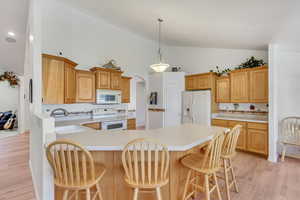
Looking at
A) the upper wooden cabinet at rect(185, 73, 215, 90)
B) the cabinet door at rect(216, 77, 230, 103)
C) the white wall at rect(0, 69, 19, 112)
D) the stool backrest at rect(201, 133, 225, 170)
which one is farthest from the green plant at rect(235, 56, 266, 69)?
the white wall at rect(0, 69, 19, 112)

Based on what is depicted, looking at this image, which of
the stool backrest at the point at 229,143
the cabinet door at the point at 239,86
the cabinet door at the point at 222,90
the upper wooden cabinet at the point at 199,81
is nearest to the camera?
the stool backrest at the point at 229,143

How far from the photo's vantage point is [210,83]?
4805 millimetres

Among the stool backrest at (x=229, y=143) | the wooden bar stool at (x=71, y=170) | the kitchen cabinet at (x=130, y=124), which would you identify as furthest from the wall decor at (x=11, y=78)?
the stool backrest at (x=229, y=143)

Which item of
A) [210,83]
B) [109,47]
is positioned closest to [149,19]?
[109,47]

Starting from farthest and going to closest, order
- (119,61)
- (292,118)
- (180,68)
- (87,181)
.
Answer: (180,68)
(119,61)
(292,118)
(87,181)

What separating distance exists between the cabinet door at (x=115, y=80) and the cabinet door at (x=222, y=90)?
292 cm

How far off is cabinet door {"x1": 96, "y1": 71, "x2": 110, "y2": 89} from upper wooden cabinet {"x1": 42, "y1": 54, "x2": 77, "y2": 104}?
2.30 ft

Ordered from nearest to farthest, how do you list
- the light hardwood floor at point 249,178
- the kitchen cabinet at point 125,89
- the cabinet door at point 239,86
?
the light hardwood floor at point 249,178
the cabinet door at point 239,86
the kitchen cabinet at point 125,89

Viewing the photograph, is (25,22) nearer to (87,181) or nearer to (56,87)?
(56,87)

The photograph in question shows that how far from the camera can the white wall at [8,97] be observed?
7605 mm

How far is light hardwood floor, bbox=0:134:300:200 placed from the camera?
7.48 ft

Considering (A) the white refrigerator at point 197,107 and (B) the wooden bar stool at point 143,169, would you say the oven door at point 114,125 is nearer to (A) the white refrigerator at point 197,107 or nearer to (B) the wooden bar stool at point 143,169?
(A) the white refrigerator at point 197,107

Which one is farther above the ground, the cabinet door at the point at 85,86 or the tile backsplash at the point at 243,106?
the cabinet door at the point at 85,86

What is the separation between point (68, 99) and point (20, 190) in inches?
67.9
